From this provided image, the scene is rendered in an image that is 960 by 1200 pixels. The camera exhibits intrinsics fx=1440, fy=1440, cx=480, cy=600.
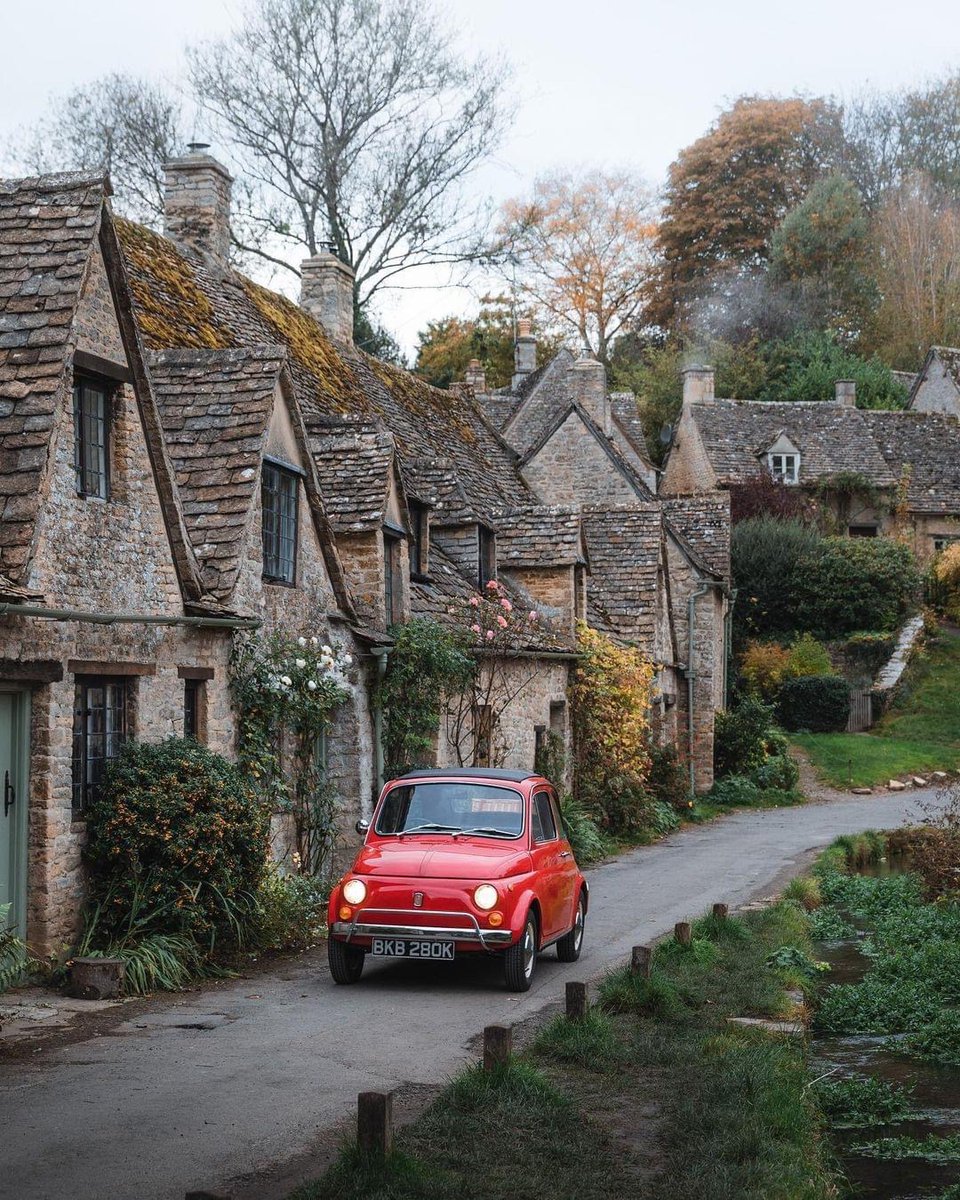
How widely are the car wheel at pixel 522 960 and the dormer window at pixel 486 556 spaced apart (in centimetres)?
1233

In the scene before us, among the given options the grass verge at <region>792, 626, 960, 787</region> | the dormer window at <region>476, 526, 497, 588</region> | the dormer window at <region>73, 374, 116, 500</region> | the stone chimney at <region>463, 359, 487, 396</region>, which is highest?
the stone chimney at <region>463, 359, 487, 396</region>

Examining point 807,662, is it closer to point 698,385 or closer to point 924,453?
point 924,453

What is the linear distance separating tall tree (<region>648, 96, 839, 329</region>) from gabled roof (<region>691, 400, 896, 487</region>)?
8551mm

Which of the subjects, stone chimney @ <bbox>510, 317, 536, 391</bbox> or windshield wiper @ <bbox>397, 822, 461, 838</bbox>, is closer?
windshield wiper @ <bbox>397, 822, 461, 838</bbox>

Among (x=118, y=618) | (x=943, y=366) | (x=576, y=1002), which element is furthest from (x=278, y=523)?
(x=943, y=366)

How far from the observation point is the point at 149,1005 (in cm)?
1101

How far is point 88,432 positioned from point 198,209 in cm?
1233

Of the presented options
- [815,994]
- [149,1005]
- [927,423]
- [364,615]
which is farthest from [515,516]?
[927,423]

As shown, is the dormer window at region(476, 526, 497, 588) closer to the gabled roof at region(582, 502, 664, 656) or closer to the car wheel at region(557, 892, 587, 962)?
the gabled roof at region(582, 502, 664, 656)

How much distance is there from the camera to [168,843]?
39.1ft

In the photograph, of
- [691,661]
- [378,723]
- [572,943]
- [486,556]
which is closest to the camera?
[572,943]

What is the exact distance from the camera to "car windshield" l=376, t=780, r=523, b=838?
41.5 ft

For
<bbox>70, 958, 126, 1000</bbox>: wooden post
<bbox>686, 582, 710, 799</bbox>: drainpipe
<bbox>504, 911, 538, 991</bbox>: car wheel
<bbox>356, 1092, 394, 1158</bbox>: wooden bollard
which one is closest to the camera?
<bbox>356, 1092, 394, 1158</bbox>: wooden bollard

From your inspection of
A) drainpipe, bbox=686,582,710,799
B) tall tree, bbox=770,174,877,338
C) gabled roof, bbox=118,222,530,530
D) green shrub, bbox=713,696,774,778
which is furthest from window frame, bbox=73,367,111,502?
tall tree, bbox=770,174,877,338
